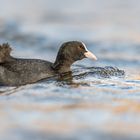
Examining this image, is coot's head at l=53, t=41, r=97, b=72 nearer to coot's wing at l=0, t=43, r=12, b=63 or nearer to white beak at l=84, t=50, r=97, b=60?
white beak at l=84, t=50, r=97, b=60

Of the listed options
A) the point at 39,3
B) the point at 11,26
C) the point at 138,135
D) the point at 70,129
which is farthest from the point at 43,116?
the point at 39,3

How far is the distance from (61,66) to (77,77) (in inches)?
19.3

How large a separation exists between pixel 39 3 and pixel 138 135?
2059 centimetres

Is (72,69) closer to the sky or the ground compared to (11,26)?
closer to the ground

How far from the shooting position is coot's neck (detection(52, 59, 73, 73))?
53.4 ft

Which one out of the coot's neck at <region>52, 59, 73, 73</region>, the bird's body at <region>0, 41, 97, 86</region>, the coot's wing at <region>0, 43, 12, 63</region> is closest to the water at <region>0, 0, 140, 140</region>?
the coot's neck at <region>52, 59, 73, 73</region>

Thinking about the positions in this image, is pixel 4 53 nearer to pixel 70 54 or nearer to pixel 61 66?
pixel 61 66

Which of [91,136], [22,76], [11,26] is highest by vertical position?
[11,26]

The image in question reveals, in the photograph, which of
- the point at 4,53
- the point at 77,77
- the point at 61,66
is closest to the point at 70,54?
the point at 61,66

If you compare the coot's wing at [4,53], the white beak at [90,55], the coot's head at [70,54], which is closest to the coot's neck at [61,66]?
the coot's head at [70,54]

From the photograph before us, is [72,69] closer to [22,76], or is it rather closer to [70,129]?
[22,76]

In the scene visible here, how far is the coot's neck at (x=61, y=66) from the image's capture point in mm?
16291

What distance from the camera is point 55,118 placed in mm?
11555

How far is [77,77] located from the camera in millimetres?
16125
